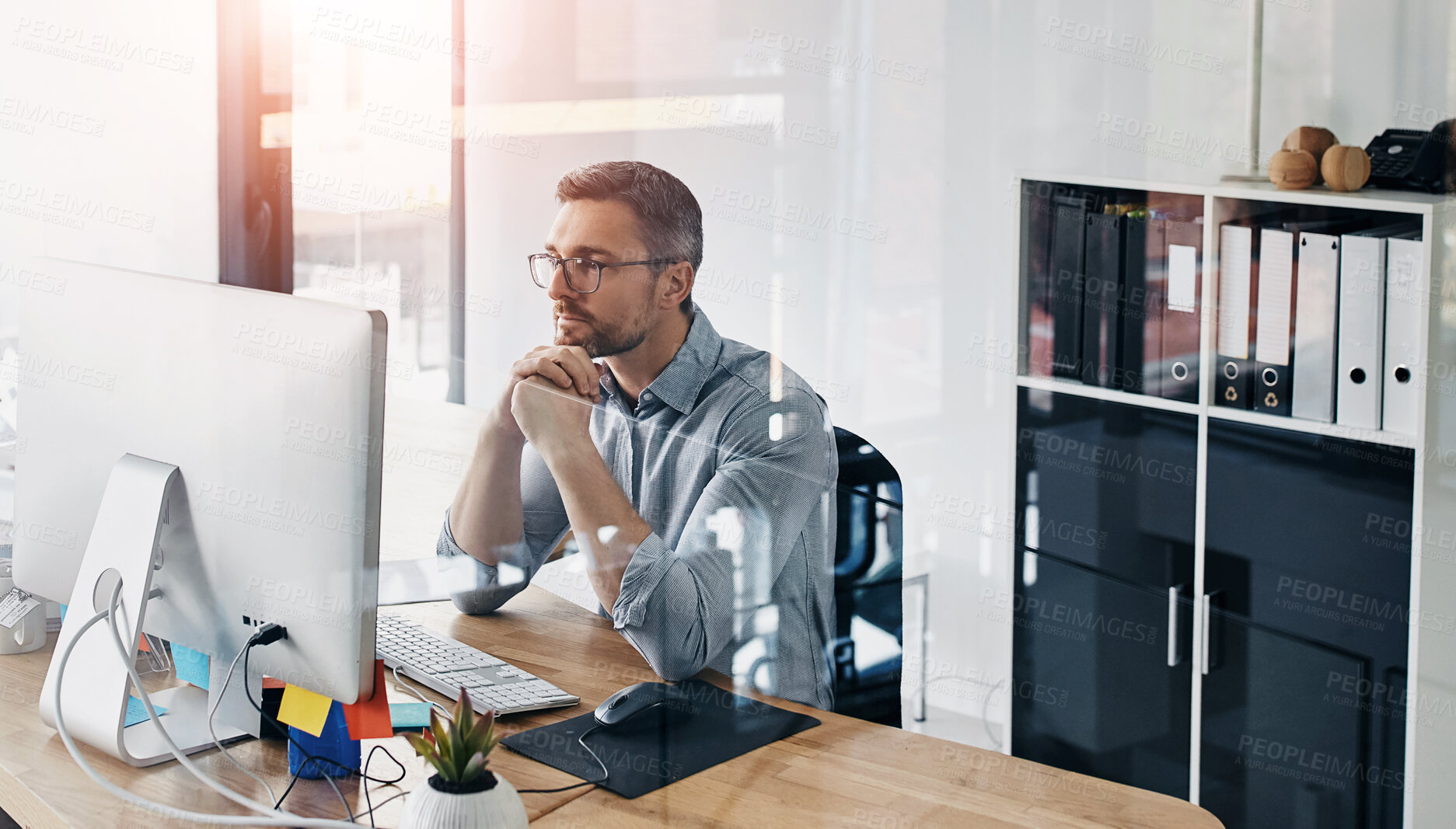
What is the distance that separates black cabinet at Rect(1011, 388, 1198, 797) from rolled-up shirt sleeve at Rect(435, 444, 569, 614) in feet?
3.30

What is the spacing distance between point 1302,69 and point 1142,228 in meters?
0.40

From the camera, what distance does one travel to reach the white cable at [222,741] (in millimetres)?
1103

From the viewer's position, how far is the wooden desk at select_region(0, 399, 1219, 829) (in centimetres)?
105

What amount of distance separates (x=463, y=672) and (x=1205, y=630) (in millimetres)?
1343

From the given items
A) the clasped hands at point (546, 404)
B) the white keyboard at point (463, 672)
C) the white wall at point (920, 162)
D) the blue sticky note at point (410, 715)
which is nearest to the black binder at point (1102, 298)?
the white wall at point (920, 162)

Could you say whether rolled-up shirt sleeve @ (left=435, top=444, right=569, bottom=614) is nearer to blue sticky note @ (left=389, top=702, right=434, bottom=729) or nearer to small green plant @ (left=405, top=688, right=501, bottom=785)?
blue sticky note @ (left=389, top=702, right=434, bottom=729)

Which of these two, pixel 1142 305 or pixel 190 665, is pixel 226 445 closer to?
pixel 190 665

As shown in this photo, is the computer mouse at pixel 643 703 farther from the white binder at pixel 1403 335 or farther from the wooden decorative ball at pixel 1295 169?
the wooden decorative ball at pixel 1295 169

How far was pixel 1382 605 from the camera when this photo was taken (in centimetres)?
186

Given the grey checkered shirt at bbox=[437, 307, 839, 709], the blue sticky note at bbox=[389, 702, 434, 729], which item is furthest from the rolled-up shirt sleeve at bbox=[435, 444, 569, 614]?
the blue sticky note at bbox=[389, 702, 434, 729]

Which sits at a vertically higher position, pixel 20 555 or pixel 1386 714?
pixel 20 555

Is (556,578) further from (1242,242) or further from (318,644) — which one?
(1242,242)

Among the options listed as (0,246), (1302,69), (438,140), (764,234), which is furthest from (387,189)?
(1302,69)

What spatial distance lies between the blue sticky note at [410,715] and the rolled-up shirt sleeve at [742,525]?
0.95ft
